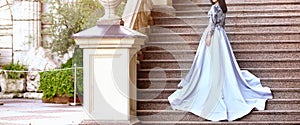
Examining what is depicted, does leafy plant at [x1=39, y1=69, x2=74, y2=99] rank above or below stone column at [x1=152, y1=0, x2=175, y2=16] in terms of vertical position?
below

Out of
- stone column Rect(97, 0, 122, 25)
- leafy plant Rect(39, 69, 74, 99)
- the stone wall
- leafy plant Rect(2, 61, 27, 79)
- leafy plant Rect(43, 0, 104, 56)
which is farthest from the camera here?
the stone wall

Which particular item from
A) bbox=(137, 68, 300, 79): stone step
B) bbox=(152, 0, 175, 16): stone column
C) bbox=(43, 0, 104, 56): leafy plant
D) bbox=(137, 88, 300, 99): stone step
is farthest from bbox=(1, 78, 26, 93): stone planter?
bbox=(137, 88, 300, 99): stone step

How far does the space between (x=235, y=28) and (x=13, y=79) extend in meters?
7.86

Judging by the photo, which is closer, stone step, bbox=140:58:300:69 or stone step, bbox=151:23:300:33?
stone step, bbox=140:58:300:69

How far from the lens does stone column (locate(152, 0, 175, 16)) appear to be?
1052cm

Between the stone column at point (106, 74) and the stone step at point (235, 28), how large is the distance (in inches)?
108

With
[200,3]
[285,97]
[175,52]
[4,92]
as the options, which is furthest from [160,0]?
[4,92]

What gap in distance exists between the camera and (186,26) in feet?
33.2

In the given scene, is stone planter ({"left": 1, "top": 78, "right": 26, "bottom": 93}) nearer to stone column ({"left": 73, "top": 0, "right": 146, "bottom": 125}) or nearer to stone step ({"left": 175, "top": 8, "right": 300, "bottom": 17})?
stone step ({"left": 175, "top": 8, "right": 300, "bottom": 17})

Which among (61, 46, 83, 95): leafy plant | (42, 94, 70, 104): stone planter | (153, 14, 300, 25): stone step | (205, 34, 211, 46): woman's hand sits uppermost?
(153, 14, 300, 25): stone step

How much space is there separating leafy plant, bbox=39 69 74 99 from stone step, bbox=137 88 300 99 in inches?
221

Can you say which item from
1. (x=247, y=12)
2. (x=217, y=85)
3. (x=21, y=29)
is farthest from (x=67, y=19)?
(x=217, y=85)

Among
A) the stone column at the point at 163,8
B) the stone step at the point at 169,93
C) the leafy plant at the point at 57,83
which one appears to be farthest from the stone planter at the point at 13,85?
the stone step at the point at 169,93

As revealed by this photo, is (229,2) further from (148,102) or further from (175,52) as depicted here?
(148,102)
